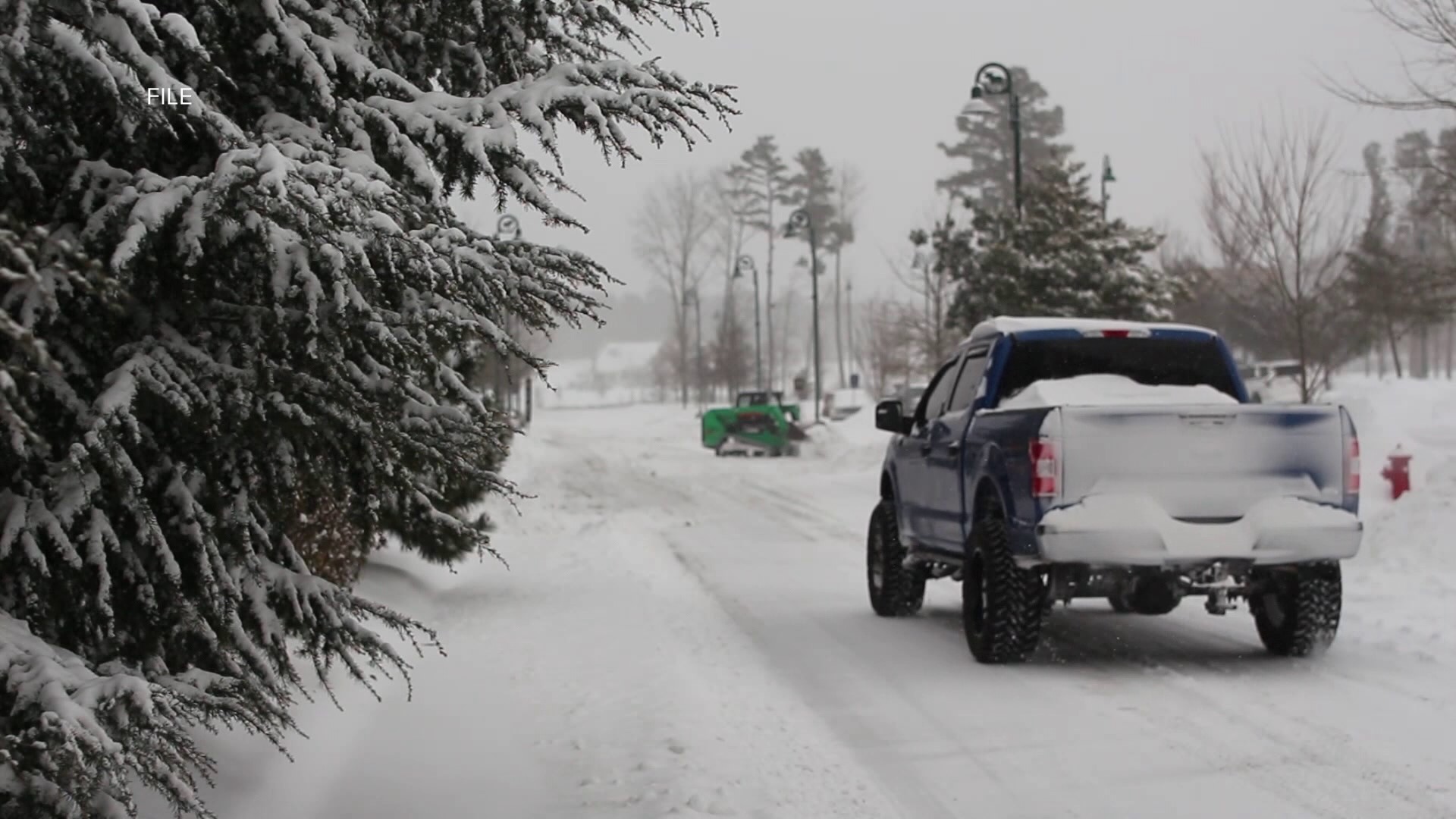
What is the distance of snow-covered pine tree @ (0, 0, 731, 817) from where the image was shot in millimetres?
3924

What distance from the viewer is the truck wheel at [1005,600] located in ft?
28.1

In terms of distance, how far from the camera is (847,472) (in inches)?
1281

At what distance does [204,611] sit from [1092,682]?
5.04 metres

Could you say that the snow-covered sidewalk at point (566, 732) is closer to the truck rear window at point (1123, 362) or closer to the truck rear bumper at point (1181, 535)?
the truck rear bumper at point (1181, 535)

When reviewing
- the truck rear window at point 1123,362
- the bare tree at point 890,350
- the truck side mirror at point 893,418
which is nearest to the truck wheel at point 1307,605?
the truck rear window at point 1123,362

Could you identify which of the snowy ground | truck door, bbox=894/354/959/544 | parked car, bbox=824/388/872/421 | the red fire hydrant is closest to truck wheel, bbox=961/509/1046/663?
the snowy ground

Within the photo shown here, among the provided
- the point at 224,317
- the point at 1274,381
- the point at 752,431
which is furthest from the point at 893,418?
the point at 1274,381

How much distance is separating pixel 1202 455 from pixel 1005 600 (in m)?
1.33

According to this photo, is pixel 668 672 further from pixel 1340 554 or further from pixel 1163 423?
pixel 1340 554

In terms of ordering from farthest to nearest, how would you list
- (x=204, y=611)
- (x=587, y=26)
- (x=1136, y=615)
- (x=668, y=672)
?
(x=1136, y=615), (x=668, y=672), (x=587, y=26), (x=204, y=611)

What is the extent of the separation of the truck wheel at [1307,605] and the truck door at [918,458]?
7.94 ft

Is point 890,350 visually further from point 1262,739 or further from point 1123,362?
point 1262,739

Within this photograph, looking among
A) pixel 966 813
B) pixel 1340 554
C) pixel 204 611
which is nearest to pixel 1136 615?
pixel 1340 554

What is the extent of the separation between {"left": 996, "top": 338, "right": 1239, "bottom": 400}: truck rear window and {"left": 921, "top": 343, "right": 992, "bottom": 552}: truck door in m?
0.26
